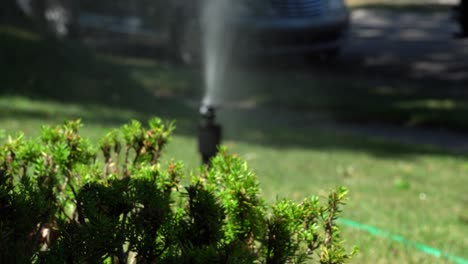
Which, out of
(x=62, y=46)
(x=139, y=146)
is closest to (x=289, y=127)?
(x=62, y=46)

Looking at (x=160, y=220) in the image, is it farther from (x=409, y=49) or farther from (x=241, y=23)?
(x=409, y=49)

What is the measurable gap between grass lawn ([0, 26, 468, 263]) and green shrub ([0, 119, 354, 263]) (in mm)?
2124

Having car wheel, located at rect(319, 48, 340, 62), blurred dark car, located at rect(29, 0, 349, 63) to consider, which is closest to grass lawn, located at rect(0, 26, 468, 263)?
car wheel, located at rect(319, 48, 340, 62)

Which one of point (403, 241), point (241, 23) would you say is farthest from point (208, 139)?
point (241, 23)

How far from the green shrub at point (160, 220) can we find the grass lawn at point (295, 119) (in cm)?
212

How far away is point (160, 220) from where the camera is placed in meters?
2.58

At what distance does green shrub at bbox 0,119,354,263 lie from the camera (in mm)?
2391

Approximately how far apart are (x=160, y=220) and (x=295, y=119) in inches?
373

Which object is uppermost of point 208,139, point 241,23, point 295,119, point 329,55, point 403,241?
point 241,23

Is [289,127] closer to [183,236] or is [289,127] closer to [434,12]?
[183,236]

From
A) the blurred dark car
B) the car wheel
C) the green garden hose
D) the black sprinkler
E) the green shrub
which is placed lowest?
the green garden hose

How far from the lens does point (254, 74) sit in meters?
15.3

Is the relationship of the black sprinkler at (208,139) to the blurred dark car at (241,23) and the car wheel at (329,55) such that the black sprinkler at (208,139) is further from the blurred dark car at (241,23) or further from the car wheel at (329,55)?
the car wheel at (329,55)

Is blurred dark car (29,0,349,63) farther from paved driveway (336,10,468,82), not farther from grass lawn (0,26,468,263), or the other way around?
paved driveway (336,10,468,82)
